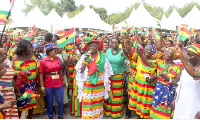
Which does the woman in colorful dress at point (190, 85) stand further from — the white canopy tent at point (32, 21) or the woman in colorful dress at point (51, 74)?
the white canopy tent at point (32, 21)

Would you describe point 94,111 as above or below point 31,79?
below

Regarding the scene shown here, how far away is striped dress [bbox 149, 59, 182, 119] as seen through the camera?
3.66 m

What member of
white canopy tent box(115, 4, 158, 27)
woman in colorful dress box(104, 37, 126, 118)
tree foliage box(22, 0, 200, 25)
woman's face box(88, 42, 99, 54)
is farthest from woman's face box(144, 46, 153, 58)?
tree foliage box(22, 0, 200, 25)

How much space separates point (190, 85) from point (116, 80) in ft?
7.74

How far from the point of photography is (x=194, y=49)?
8.46 feet

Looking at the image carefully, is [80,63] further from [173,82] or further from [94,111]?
[173,82]

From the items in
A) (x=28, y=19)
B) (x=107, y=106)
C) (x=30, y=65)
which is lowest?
(x=107, y=106)

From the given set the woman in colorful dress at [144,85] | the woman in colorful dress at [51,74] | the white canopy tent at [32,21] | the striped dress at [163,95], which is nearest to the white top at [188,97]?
the striped dress at [163,95]

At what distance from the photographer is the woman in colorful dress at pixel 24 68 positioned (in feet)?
12.7

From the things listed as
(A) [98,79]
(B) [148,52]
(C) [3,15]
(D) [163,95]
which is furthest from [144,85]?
(C) [3,15]

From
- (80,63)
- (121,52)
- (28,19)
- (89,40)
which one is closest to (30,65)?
(80,63)

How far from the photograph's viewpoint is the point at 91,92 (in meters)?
4.15

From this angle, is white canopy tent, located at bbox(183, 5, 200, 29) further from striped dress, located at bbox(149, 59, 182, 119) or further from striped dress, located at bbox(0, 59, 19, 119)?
striped dress, located at bbox(0, 59, 19, 119)

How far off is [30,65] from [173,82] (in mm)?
2854
